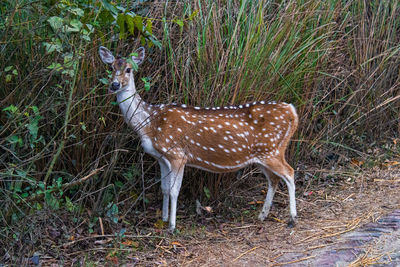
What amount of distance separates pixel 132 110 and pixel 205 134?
0.62 m

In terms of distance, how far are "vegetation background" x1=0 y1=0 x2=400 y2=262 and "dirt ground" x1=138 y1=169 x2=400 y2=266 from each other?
0.41 meters

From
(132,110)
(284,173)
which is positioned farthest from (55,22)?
(284,173)

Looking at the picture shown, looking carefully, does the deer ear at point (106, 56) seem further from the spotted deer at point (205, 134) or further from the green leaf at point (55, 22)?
the green leaf at point (55, 22)

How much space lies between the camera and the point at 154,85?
5.37m

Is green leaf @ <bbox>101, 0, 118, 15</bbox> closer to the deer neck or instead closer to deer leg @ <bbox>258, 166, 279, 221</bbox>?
the deer neck

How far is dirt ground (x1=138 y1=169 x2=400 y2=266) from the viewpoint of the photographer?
14.1 feet

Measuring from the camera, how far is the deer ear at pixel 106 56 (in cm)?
461

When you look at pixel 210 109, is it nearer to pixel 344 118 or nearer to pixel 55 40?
pixel 55 40

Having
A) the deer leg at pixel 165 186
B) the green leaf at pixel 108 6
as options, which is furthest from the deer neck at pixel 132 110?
the green leaf at pixel 108 6

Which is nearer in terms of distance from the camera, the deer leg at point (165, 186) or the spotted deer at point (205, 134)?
the spotted deer at point (205, 134)

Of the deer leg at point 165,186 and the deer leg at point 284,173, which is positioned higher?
the deer leg at point 284,173

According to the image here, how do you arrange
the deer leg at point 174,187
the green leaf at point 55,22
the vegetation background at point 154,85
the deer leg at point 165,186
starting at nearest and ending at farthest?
the green leaf at point 55,22
the vegetation background at point 154,85
the deer leg at point 174,187
the deer leg at point 165,186

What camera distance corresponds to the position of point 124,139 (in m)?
4.88

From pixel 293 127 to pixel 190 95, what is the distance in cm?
97
